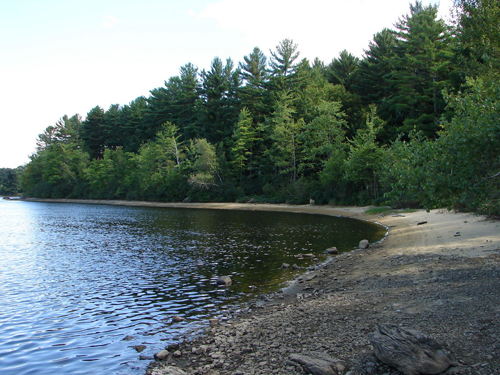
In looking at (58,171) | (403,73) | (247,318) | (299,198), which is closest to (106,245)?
(247,318)

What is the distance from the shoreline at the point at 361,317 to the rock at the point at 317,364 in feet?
0.33

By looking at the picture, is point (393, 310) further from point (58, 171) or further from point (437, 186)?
point (58, 171)

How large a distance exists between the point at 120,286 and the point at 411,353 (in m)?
11.4

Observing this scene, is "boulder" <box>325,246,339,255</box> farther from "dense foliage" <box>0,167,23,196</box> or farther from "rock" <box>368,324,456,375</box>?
"dense foliage" <box>0,167,23,196</box>

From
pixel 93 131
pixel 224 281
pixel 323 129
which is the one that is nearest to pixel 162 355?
pixel 224 281

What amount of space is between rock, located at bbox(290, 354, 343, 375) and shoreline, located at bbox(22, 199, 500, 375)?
101mm

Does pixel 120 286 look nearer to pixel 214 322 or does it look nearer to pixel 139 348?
pixel 214 322

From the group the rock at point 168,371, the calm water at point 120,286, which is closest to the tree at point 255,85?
the calm water at point 120,286

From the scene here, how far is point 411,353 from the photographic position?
5445 millimetres

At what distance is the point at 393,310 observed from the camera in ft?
27.7

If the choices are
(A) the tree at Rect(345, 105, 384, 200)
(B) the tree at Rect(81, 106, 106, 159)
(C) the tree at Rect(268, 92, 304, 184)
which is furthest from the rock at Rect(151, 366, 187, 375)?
(B) the tree at Rect(81, 106, 106, 159)

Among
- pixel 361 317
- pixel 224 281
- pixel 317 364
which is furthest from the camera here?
pixel 224 281

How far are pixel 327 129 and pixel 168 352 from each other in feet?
150

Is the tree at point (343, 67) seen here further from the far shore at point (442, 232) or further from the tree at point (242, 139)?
the far shore at point (442, 232)
